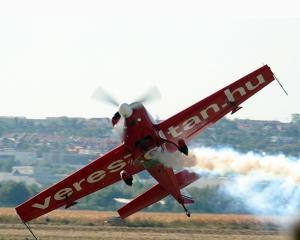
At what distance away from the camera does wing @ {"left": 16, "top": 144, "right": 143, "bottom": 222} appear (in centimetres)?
3169

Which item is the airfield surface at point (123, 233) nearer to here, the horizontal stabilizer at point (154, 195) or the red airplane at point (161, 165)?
the red airplane at point (161, 165)

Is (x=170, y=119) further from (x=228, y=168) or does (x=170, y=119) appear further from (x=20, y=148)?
(x=20, y=148)

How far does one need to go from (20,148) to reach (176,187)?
111135 mm

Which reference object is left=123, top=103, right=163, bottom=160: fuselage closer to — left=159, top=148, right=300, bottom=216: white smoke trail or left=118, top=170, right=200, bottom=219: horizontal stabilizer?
left=118, top=170, right=200, bottom=219: horizontal stabilizer

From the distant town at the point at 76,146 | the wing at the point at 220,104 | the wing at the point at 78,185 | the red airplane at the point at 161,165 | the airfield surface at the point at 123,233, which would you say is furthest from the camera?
the distant town at the point at 76,146

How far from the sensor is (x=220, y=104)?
104 ft

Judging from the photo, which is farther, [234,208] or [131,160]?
[234,208]

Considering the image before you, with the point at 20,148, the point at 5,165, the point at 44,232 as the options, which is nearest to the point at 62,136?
the point at 20,148

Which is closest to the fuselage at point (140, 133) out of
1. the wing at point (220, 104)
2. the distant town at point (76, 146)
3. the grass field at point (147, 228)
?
the wing at point (220, 104)

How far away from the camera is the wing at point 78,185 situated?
31692mm

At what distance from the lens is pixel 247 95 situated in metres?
32.1

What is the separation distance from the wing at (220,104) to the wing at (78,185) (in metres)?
2.05

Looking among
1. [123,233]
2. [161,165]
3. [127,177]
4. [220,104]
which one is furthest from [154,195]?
[123,233]

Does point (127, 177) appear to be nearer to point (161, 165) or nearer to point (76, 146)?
point (161, 165)
